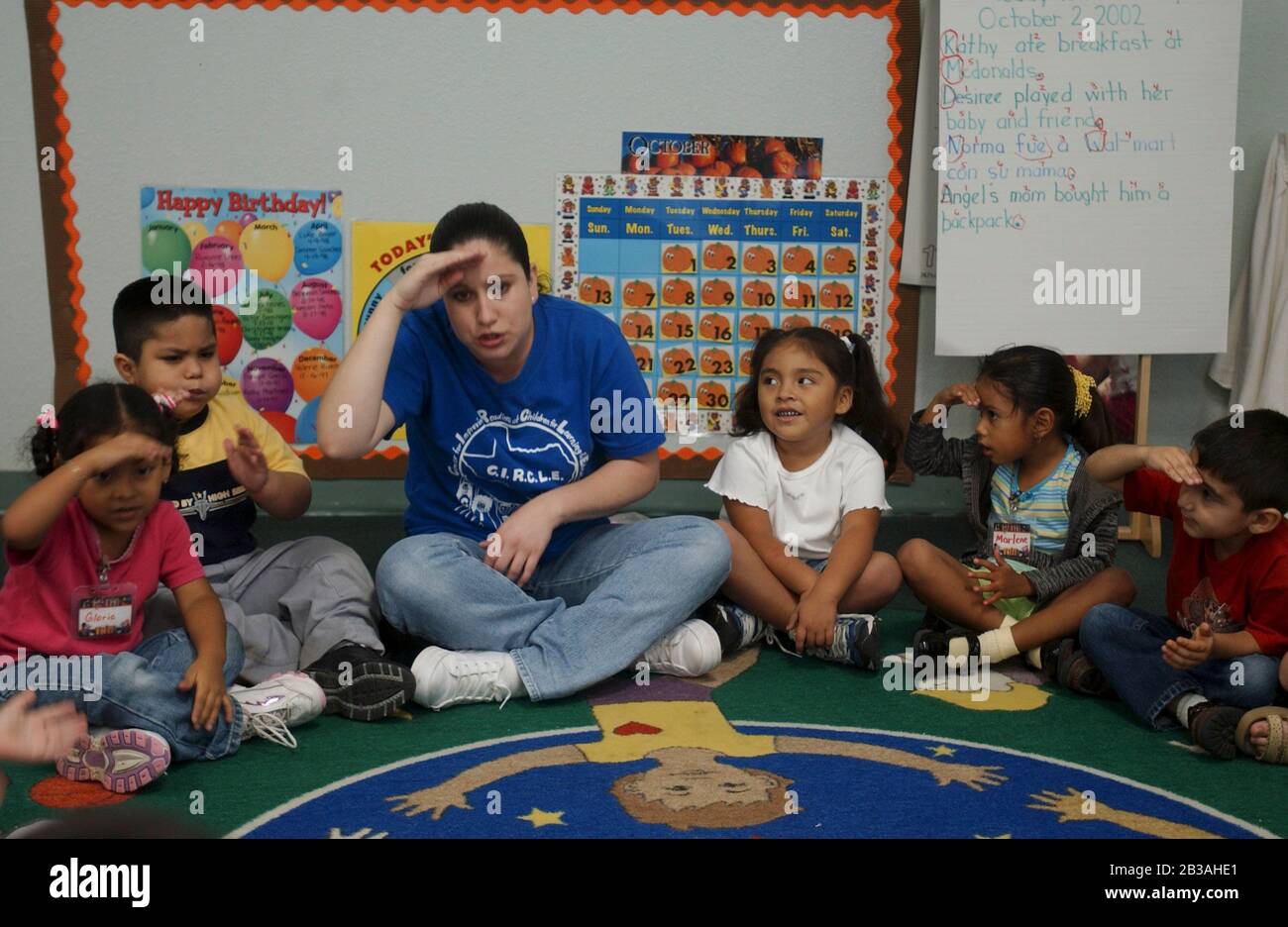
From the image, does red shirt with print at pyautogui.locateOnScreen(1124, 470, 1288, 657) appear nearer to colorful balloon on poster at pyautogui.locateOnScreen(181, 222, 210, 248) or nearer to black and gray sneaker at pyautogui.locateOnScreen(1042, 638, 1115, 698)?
black and gray sneaker at pyautogui.locateOnScreen(1042, 638, 1115, 698)

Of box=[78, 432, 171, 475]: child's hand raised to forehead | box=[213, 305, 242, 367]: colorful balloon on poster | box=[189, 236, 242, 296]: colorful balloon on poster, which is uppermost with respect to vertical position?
box=[189, 236, 242, 296]: colorful balloon on poster

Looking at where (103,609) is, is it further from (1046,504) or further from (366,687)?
(1046,504)

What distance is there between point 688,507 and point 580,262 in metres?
0.69

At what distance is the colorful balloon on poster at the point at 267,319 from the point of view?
126 inches

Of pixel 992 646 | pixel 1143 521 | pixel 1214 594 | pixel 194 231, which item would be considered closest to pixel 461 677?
pixel 992 646

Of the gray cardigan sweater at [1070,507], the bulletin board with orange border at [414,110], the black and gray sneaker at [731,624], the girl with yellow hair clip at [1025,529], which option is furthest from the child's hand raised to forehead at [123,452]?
the bulletin board with orange border at [414,110]

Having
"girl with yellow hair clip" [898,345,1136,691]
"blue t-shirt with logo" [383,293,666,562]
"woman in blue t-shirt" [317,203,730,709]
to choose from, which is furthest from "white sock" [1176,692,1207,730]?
"blue t-shirt with logo" [383,293,666,562]

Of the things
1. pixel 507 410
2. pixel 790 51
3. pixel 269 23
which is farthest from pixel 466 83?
pixel 507 410

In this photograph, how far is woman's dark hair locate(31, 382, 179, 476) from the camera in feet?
5.54

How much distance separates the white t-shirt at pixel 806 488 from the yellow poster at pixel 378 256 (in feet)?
3.63

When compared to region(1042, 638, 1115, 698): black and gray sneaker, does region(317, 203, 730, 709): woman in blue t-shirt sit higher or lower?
higher

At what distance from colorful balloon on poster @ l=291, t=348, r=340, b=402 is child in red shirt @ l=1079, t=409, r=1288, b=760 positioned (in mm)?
1982

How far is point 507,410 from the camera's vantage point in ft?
6.77

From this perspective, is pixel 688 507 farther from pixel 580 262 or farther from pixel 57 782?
pixel 57 782
